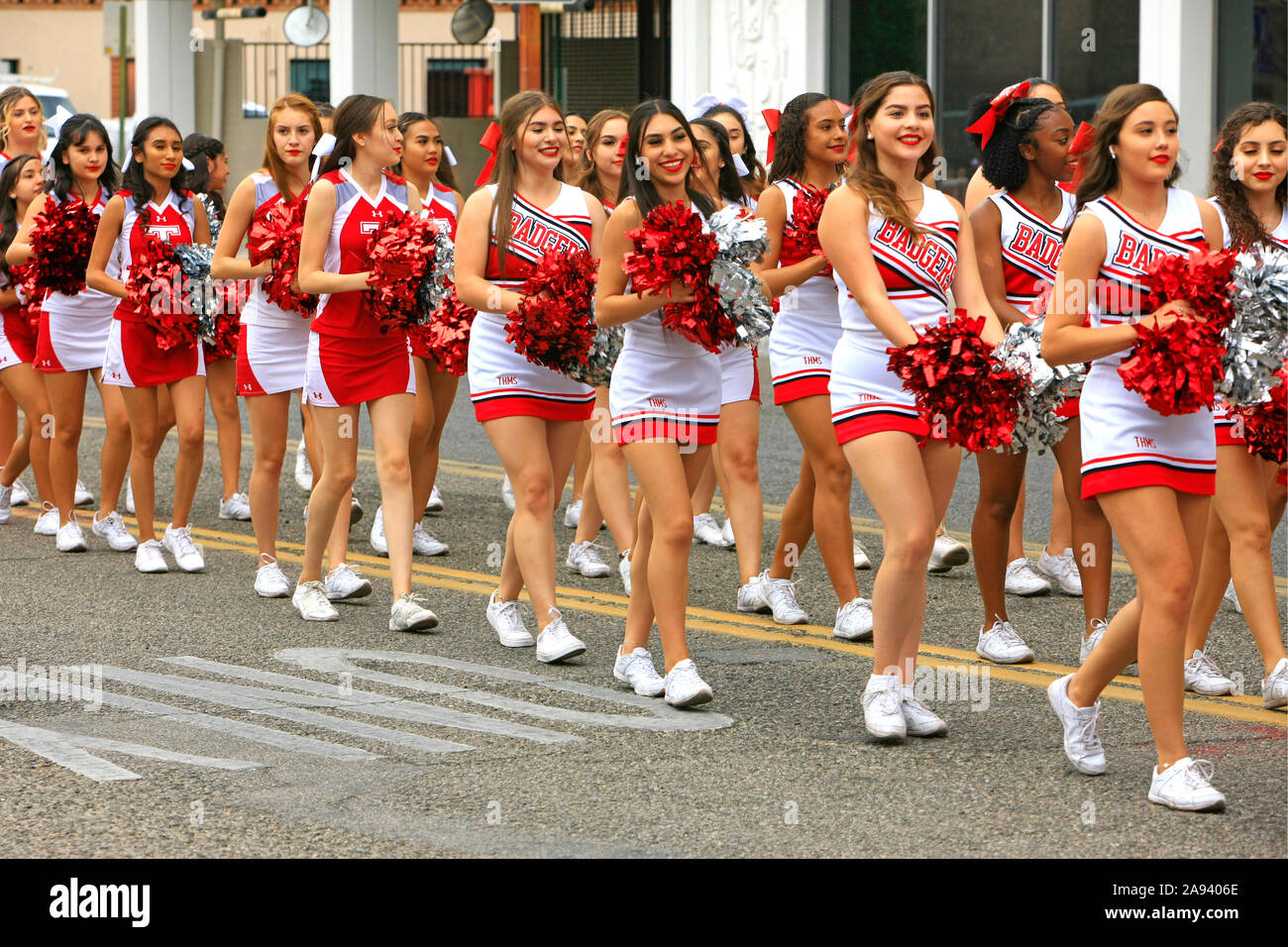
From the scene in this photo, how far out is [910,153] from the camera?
580 centimetres

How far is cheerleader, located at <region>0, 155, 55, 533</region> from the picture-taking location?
10062 mm

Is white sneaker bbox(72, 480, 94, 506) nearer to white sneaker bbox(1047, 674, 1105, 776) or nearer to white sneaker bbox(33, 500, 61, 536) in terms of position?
white sneaker bbox(33, 500, 61, 536)

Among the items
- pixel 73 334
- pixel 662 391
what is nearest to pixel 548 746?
pixel 662 391

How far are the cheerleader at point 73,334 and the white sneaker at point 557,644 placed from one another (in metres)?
3.42

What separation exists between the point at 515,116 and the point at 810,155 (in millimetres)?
1406

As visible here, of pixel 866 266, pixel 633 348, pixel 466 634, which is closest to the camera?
pixel 866 266

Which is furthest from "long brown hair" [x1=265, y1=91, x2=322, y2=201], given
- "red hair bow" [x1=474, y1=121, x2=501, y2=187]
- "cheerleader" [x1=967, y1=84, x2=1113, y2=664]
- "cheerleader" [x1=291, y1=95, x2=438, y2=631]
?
"cheerleader" [x1=967, y1=84, x2=1113, y2=664]

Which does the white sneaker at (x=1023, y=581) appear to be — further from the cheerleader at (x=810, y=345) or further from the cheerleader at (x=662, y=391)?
the cheerleader at (x=662, y=391)

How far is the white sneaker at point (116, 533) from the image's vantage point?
31.1 ft

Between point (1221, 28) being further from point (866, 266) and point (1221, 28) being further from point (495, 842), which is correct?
point (495, 842)

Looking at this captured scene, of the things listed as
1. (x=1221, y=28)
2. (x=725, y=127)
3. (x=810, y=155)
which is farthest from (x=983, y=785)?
(x=1221, y=28)

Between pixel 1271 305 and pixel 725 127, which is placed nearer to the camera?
pixel 1271 305

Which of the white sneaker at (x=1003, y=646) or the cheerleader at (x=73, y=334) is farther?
the cheerleader at (x=73, y=334)

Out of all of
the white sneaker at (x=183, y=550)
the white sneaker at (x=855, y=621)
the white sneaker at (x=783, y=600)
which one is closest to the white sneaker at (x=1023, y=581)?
the white sneaker at (x=783, y=600)
